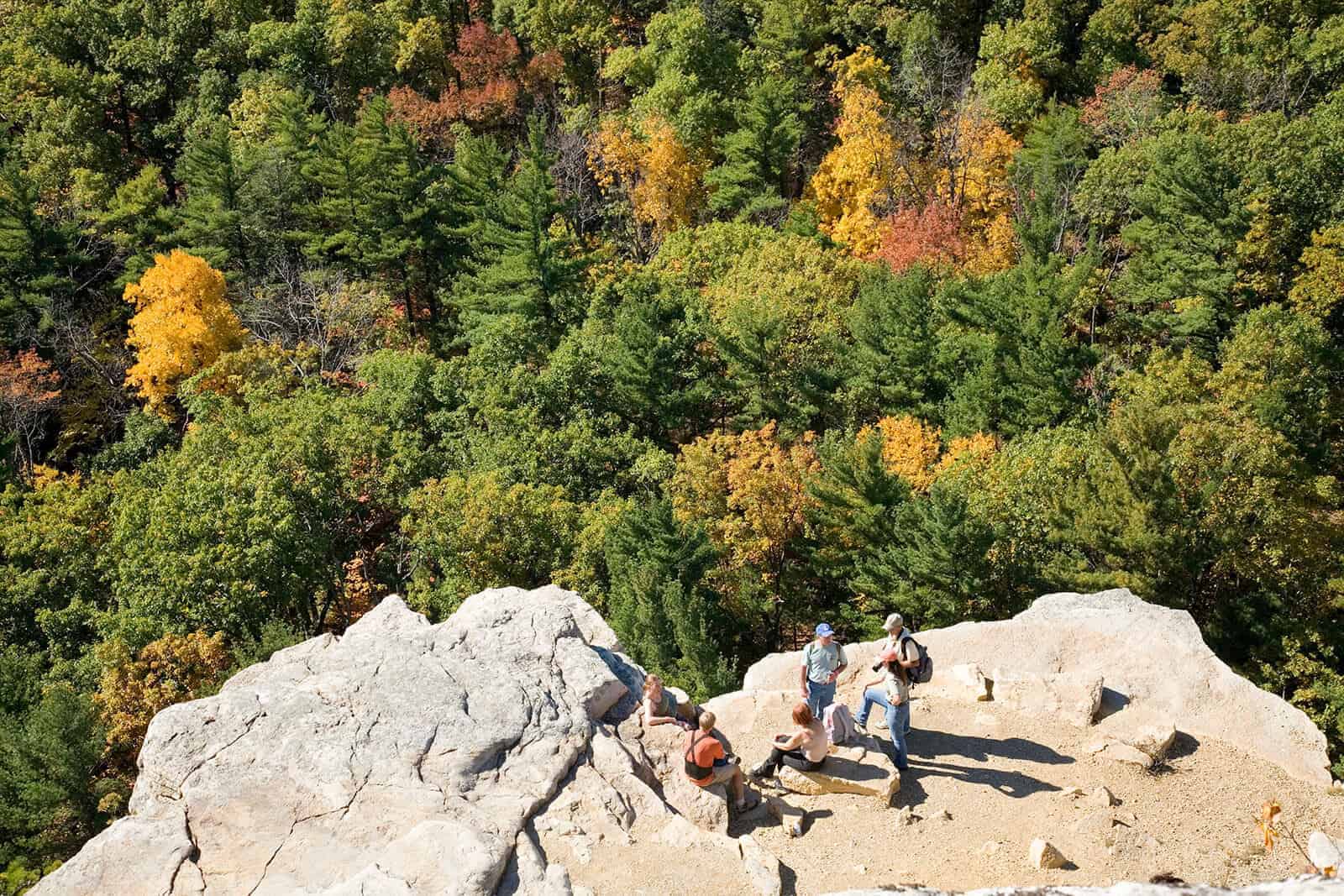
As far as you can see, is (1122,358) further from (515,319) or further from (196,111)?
(196,111)

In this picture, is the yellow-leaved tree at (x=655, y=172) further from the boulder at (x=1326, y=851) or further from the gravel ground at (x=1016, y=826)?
the boulder at (x=1326, y=851)

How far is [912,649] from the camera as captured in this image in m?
14.9

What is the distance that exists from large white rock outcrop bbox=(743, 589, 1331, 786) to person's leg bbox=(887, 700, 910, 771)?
267 centimetres

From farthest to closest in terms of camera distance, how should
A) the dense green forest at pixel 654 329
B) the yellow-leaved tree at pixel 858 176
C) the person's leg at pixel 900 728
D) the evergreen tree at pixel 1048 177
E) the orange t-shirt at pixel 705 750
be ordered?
the yellow-leaved tree at pixel 858 176 < the evergreen tree at pixel 1048 177 < the dense green forest at pixel 654 329 < the person's leg at pixel 900 728 < the orange t-shirt at pixel 705 750

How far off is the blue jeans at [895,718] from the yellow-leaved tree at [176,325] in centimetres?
3457

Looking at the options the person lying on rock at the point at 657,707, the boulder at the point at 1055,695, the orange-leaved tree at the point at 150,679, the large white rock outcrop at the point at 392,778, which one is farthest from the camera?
the orange-leaved tree at the point at 150,679

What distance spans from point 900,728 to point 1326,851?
496 cm

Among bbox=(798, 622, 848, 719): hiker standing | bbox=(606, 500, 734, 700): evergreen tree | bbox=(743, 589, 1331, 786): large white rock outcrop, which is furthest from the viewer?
bbox=(606, 500, 734, 700): evergreen tree

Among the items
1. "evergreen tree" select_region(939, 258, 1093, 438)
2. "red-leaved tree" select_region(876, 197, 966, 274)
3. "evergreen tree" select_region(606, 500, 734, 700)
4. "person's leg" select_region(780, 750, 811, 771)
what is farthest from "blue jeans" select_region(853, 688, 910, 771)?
"red-leaved tree" select_region(876, 197, 966, 274)

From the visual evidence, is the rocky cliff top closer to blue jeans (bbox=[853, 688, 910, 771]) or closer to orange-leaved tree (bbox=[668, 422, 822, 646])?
blue jeans (bbox=[853, 688, 910, 771])

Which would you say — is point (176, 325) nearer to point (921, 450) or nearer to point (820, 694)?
point (921, 450)

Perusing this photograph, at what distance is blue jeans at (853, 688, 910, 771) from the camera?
15039mm

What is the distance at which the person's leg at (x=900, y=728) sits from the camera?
1502cm

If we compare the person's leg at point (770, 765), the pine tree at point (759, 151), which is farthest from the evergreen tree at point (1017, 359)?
A: the person's leg at point (770, 765)
